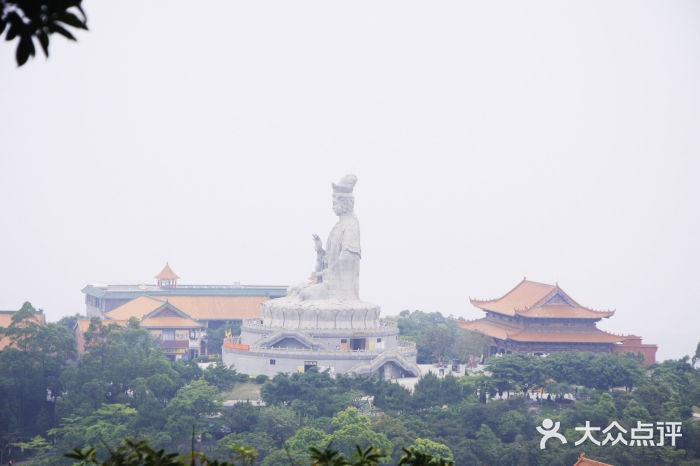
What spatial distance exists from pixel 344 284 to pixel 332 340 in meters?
4.35

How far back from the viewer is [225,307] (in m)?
69.9

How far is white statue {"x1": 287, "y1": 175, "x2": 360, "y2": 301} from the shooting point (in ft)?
189

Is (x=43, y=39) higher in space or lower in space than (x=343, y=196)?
lower

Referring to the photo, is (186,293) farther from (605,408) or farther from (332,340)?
(605,408)

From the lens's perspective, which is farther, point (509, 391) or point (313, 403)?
point (509, 391)

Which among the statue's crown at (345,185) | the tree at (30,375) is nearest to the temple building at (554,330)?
the statue's crown at (345,185)

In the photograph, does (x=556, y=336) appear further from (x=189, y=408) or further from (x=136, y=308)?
(x=136, y=308)

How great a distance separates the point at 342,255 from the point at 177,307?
1596cm

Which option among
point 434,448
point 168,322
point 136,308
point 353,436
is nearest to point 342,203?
point 168,322

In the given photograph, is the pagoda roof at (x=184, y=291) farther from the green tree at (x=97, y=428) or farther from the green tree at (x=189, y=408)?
the green tree at (x=97, y=428)

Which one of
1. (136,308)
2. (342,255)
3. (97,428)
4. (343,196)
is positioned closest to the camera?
(97,428)

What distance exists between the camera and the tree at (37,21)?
9.11 m

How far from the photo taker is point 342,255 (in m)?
57.8

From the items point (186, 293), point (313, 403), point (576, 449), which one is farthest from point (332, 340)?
point (186, 293)
